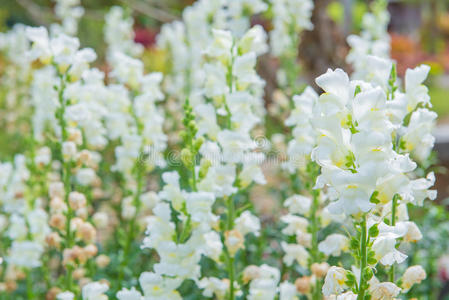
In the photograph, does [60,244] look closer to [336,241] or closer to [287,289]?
[287,289]

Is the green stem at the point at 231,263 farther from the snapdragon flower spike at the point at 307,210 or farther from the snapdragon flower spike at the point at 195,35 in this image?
the snapdragon flower spike at the point at 195,35

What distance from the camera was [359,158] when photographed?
Result: 94 cm

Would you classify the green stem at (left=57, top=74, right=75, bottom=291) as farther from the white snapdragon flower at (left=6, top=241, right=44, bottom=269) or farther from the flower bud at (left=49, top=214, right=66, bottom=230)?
the white snapdragon flower at (left=6, top=241, right=44, bottom=269)

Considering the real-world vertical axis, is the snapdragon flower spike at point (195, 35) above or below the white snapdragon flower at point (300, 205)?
above

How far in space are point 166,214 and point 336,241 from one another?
383 mm

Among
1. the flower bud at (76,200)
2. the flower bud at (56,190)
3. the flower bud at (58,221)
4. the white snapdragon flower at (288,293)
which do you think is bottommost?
the white snapdragon flower at (288,293)

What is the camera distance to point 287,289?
1.45 meters

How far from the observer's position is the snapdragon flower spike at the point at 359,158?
3.06 feet

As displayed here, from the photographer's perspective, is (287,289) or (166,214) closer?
(166,214)

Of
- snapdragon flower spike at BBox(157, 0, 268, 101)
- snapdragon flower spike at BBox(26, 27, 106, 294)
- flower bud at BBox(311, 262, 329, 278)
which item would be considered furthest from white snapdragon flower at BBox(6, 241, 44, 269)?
snapdragon flower spike at BBox(157, 0, 268, 101)

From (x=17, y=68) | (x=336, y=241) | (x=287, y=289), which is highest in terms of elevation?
(x=17, y=68)

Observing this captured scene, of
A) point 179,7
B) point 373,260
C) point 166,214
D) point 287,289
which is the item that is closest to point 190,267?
point 166,214

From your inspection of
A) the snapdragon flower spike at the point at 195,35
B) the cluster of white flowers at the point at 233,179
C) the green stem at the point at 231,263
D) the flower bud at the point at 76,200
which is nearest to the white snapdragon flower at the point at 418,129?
the cluster of white flowers at the point at 233,179

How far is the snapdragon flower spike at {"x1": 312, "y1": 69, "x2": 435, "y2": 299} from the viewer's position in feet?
3.06
